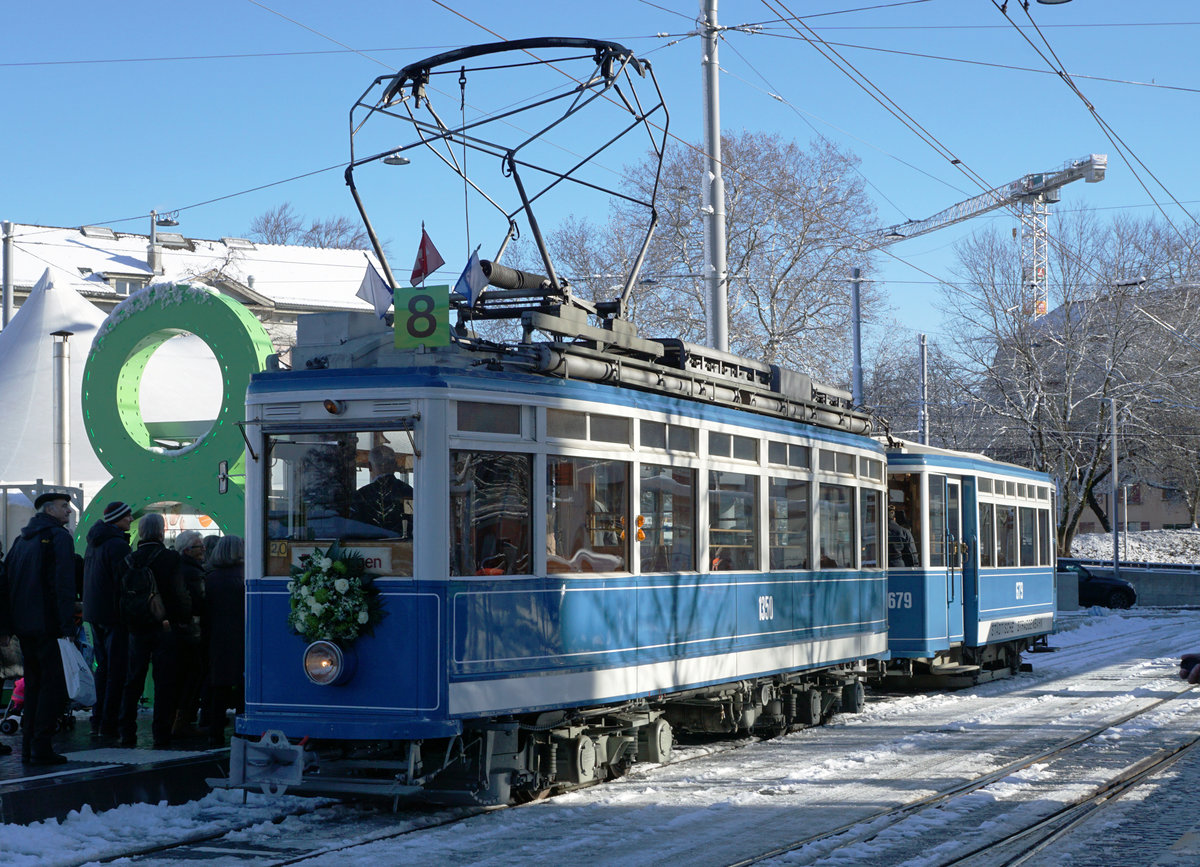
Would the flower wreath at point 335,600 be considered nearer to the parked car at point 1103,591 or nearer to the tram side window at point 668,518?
the tram side window at point 668,518

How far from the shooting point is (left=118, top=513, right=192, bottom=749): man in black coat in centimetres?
982

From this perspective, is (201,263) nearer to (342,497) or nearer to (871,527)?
(871,527)

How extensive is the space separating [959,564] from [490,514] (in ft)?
31.0

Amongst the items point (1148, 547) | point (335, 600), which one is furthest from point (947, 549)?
point (1148, 547)

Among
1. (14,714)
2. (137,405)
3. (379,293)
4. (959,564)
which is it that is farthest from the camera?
(959,564)

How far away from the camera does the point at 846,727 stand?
1320 cm

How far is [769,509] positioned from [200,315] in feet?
17.2

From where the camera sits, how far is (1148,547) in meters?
51.5

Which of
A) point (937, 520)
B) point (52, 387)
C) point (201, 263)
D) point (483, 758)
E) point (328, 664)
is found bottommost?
point (483, 758)

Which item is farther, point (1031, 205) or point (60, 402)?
point (1031, 205)

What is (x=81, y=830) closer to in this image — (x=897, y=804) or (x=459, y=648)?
(x=459, y=648)

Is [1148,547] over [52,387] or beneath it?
beneath

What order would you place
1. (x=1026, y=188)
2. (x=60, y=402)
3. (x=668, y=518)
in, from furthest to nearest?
(x=1026, y=188) → (x=60, y=402) → (x=668, y=518)

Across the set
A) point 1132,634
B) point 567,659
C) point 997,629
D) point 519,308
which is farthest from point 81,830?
point 1132,634
